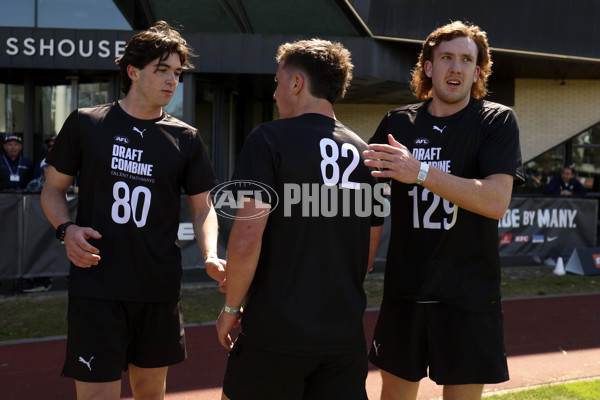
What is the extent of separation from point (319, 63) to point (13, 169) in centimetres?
915

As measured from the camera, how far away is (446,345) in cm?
291

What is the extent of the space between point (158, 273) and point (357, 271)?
113 centimetres

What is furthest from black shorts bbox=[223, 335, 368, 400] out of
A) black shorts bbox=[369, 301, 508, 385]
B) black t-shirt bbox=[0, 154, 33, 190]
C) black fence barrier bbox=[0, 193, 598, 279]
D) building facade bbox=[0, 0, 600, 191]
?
building facade bbox=[0, 0, 600, 191]

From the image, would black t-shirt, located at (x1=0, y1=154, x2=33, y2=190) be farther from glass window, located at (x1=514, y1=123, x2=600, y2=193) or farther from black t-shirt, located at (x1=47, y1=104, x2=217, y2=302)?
glass window, located at (x1=514, y1=123, x2=600, y2=193)

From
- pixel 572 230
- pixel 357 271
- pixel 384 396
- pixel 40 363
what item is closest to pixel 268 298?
pixel 357 271

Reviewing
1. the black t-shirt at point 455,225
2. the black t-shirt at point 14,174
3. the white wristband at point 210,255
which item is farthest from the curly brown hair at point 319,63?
the black t-shirt at point 14,174

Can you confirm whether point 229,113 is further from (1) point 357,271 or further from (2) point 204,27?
(1) point 357,271

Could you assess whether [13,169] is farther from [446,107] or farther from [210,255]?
[446,107]

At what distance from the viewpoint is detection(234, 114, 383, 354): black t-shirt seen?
7.70 ft

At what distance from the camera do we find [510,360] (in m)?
5.74

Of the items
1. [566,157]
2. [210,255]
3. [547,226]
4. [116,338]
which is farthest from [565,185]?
[116,338]

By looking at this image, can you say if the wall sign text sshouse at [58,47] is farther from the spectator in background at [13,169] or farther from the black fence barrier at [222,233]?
the black fence barrier at [222,233]

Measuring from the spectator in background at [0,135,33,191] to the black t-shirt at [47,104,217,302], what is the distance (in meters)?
7.89

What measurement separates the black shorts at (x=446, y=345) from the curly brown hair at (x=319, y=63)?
1219 millimetres
